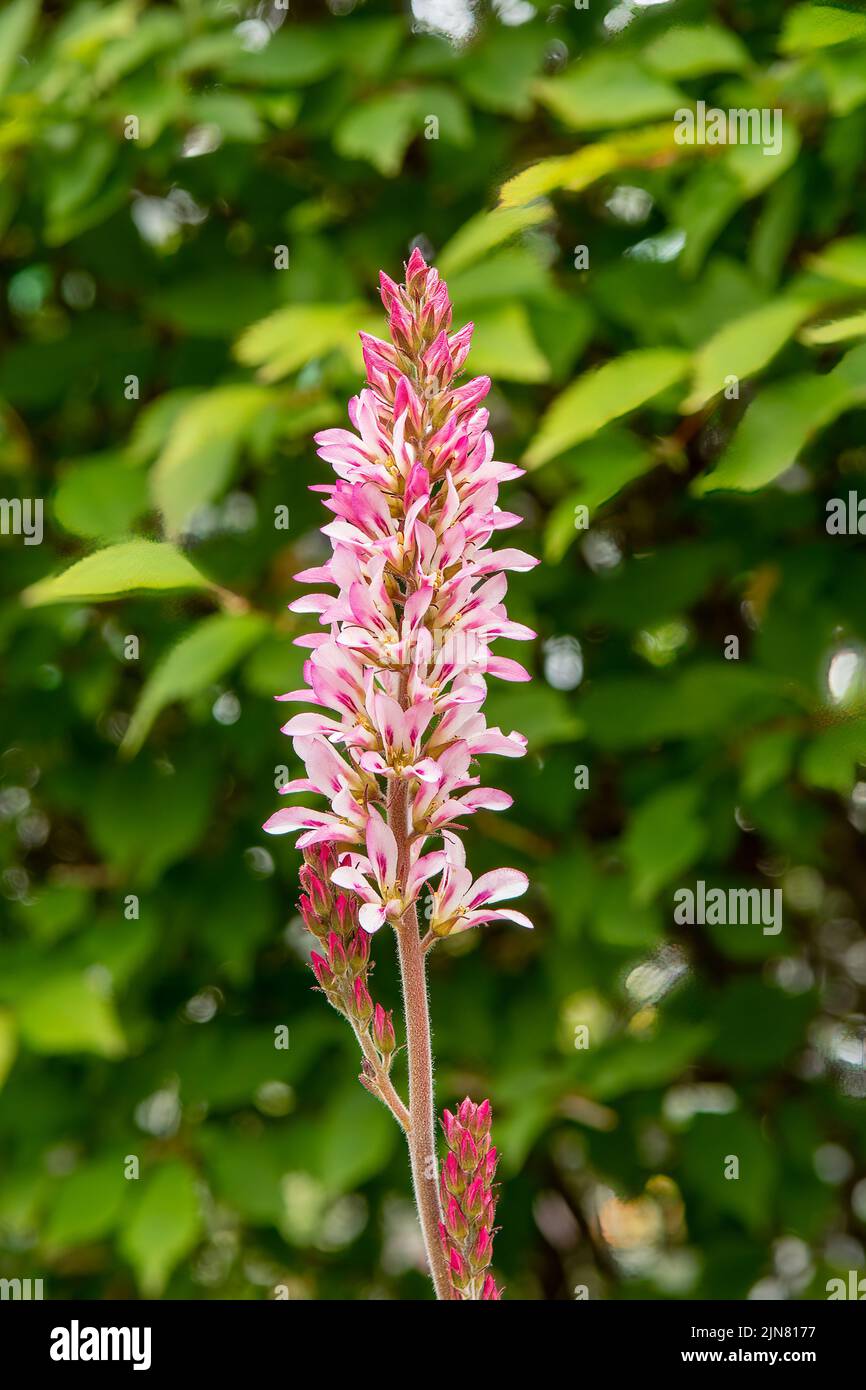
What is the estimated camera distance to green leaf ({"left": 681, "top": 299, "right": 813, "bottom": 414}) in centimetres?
69

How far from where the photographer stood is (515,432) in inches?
40.8

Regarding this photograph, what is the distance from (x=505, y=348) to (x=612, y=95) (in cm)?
19

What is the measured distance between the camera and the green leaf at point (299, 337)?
A: 2.65ft

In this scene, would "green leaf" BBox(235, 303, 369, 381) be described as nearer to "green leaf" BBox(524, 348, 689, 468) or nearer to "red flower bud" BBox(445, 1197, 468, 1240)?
"green leaf" BBox(524, 348, 689, 468)

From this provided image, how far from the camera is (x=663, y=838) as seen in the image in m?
0.89

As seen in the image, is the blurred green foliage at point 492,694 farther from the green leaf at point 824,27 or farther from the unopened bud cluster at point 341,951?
the unopened bud cluster at point 341,951

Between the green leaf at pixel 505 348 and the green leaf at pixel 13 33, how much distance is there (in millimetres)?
426

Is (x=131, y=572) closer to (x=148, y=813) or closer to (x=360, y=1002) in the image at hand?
(x=360, y=1002)

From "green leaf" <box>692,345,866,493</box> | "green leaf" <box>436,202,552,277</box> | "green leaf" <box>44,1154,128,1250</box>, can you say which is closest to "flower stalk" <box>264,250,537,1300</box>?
"green leaf" <box>692,345,866,493</box>

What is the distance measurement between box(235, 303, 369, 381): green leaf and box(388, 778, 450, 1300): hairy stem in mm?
527

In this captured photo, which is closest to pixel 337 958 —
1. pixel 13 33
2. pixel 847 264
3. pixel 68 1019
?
pixel 847 264

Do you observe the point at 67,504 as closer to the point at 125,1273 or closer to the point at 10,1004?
the point at 10,1004

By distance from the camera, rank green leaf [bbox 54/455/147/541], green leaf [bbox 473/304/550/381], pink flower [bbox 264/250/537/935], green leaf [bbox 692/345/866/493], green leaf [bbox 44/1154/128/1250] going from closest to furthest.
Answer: pink flower [bbox 264/250/537/935] → green leaf [bbox 692/345/866/493] → green leaf [bbox 473/304/550/381] → green leaf [bbox 54/455/147/541] → green leaf [bbox 44/1154/128/1250]
